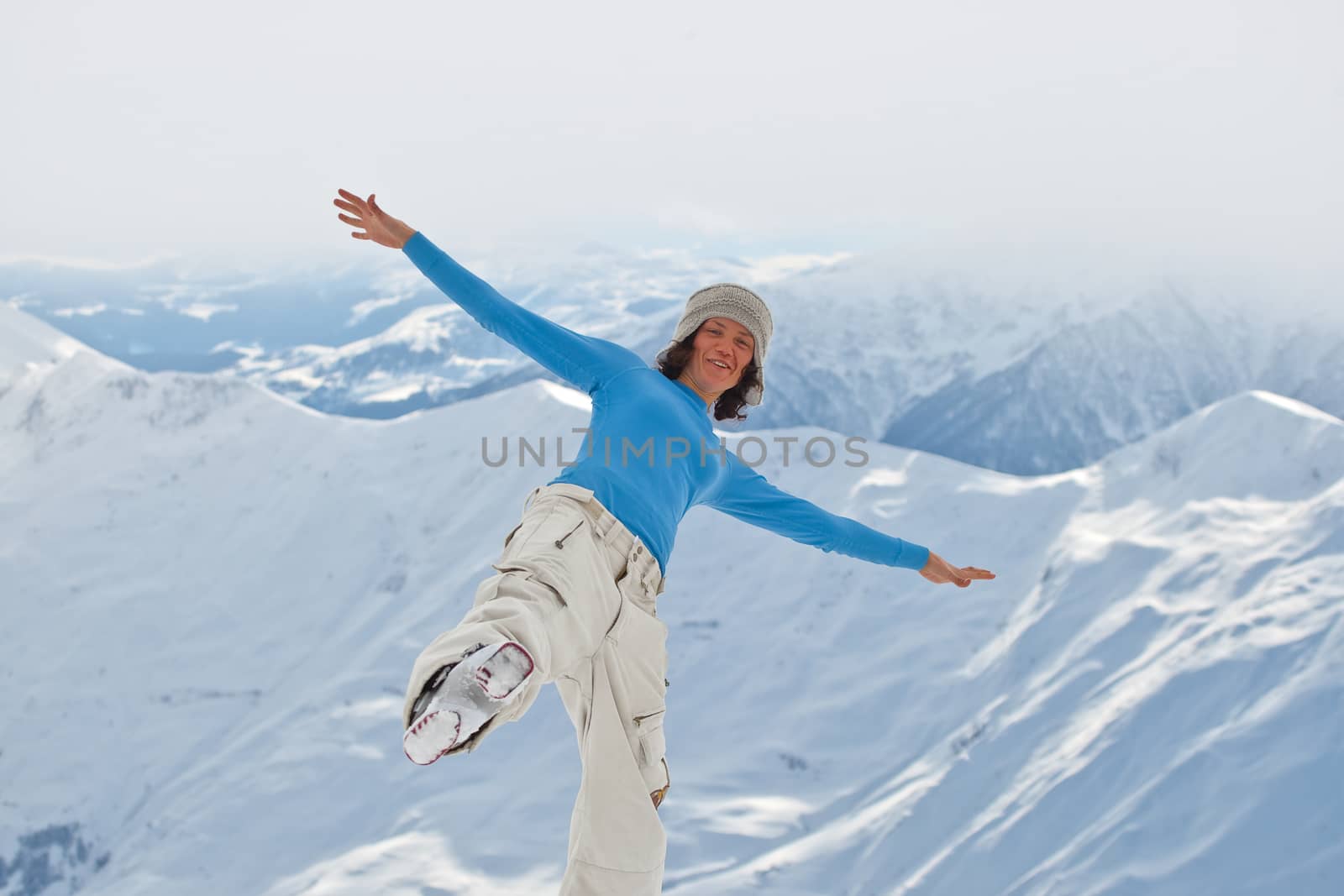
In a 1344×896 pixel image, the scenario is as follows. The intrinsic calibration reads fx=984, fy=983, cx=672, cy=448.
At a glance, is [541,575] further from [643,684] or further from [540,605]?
[643,684]

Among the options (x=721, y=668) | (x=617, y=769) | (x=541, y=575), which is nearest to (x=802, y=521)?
(x=617, y=769)

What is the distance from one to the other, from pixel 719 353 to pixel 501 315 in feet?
4.23

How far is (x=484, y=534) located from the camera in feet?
259

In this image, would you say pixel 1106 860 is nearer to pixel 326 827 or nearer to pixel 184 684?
pixel 326 827

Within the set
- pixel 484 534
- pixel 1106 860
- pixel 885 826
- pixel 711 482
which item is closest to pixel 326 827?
pixel 484 534

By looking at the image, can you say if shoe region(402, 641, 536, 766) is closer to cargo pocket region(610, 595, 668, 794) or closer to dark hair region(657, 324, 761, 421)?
cargo pocket region(610, 595, 668, 794)

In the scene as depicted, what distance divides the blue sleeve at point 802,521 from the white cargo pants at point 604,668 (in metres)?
1.06

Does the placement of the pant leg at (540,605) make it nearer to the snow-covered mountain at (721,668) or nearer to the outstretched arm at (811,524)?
the outstretched arm at (811,524)

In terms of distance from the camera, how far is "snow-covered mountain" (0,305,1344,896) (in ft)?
123

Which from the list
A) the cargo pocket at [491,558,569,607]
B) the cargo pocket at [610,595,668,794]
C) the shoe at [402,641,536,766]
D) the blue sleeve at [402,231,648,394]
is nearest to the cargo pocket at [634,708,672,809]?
the cargo pocket at [610,595,668,794]

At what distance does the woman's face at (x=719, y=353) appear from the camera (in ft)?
19.0

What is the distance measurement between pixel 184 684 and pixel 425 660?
88.1 m

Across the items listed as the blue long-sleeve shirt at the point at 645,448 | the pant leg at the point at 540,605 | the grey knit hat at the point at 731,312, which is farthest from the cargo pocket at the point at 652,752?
the grey knit hat at the point at 731,312

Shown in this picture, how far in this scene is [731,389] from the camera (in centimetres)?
620
